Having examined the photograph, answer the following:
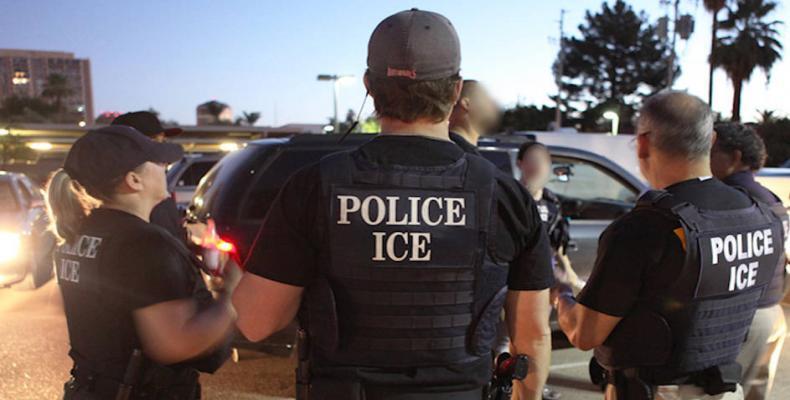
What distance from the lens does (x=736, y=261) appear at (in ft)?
6.73

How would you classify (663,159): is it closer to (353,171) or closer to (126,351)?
(353,171)

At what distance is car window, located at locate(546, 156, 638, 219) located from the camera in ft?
18.0

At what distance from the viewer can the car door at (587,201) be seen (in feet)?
17.1

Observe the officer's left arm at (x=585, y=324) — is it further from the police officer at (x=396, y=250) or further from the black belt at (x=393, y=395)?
the black belt at (x=393, y=395)

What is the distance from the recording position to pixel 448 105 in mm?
1703

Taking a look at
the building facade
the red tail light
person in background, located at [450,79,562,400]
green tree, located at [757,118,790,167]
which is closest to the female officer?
person in background, located at [450,79,562,400]

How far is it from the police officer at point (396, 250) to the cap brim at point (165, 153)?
622 millimetres

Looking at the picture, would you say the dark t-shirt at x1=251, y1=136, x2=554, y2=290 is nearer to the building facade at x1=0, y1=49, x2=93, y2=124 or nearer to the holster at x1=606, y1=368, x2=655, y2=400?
the holster at x1=606, y1=368, x2=655, y2=400

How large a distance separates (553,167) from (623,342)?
3.55 meters

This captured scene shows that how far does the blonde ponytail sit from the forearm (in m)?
Result: 1.36

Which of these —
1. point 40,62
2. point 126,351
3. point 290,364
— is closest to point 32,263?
point 290,364

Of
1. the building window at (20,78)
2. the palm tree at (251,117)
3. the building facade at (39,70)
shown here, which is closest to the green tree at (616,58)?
the palm tree at (251,117)

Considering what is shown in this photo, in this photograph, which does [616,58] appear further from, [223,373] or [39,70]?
[39,70]

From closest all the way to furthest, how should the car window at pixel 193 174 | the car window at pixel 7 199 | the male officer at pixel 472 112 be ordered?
the male officer at pixel 472 112
the car window at pixel 7 199
the car window at pixel 193 174
